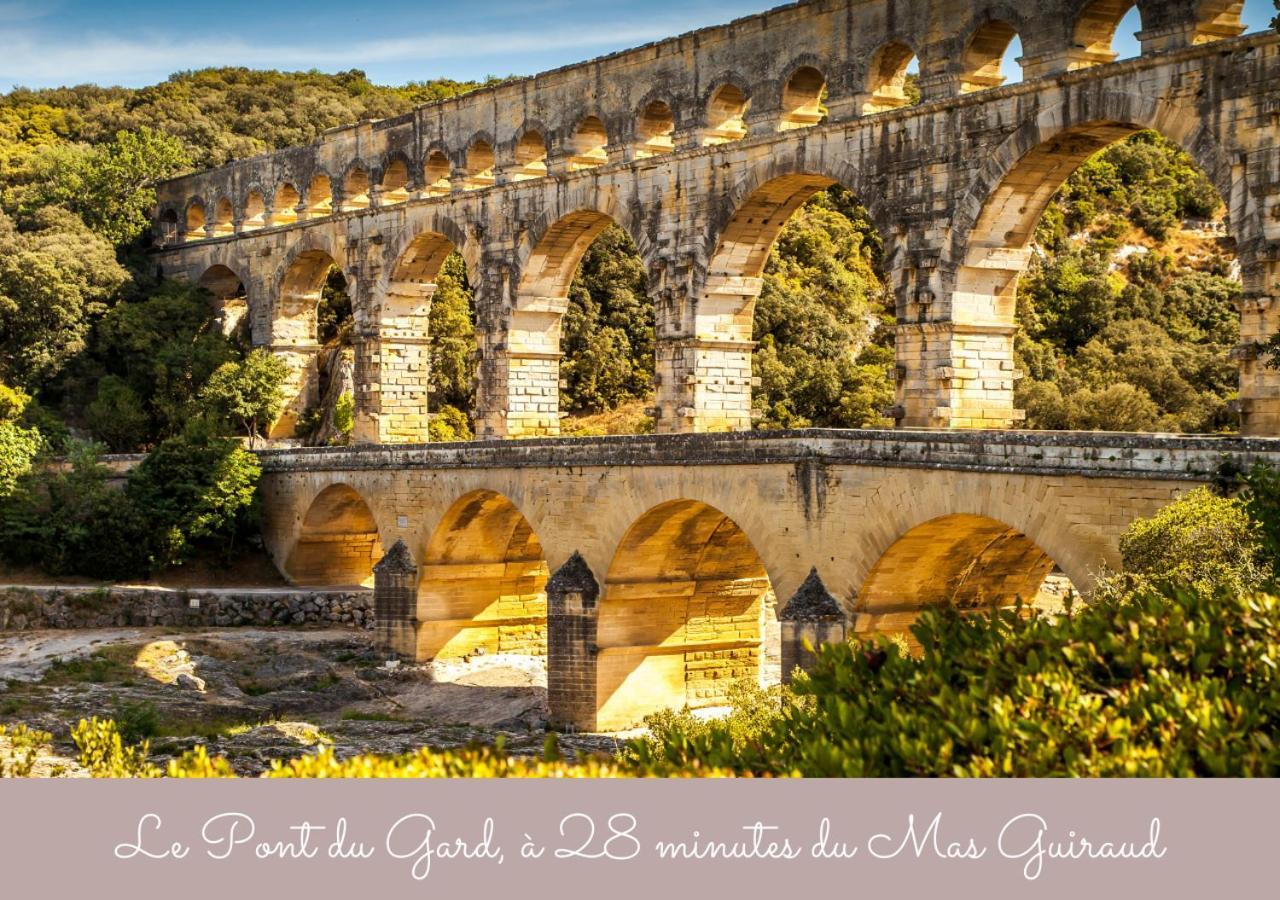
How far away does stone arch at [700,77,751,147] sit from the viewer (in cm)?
3136

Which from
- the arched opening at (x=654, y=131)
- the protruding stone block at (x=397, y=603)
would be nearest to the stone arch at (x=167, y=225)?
the protruding stone block at (x=397, y=603)

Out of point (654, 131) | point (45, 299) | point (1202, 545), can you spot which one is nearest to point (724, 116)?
point (654, 131)

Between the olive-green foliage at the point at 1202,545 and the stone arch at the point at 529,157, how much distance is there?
19.7 m

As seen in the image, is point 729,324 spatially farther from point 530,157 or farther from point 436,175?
point 436,175

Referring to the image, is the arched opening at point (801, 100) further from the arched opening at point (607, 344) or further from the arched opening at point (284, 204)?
the arched opening at point (284, 204)

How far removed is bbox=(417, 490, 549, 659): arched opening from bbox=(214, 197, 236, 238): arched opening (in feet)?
56.2

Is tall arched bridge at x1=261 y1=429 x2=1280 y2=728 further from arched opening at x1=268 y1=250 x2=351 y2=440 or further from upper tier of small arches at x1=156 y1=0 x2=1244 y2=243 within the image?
arched opening at x1=268 y1=250 x2=351 y2=440

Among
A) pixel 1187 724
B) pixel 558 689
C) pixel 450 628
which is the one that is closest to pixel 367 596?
pixel 450 628

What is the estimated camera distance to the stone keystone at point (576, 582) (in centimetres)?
2961

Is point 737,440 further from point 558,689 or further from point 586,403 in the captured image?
point 586,403

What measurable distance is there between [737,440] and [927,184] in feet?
15.8

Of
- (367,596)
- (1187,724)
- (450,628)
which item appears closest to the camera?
(1187,724)

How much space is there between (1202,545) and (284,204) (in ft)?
105

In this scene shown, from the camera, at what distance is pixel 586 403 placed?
172 feet
